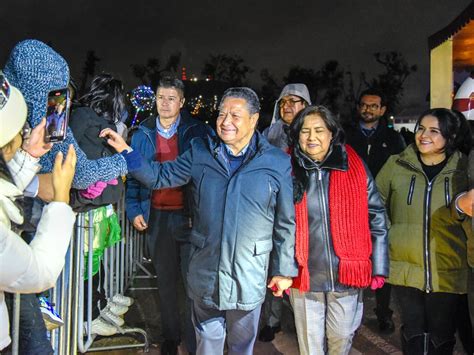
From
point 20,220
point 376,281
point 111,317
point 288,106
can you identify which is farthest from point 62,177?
point 288,106

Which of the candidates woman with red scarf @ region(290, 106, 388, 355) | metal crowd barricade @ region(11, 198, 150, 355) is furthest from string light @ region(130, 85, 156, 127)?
woman with red scarf @ region(290, 106, 388, 355)

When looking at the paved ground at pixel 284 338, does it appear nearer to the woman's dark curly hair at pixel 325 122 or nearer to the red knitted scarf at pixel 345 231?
the red knitted scarf at pixel 345 231

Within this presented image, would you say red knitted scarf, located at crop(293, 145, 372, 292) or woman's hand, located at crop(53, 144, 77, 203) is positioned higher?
woman's hand, located at crop(53, 144, 77, 203)

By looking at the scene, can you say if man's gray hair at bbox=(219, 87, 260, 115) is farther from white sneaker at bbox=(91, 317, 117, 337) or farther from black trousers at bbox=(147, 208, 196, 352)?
white sneaker at bbox=(91, 317, 117, 337)

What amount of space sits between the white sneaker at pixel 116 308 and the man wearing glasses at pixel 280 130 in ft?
4.42

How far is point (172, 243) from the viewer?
387 centimetres

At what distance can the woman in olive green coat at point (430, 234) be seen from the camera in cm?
320

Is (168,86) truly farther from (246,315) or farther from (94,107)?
(246,315)

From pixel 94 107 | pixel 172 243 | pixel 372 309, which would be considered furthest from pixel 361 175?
pixel 372 309

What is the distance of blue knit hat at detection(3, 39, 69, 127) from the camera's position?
222 cm

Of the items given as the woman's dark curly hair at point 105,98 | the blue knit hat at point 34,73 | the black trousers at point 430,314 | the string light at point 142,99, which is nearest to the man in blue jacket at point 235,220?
the woman's dark curly hair at point 105,98

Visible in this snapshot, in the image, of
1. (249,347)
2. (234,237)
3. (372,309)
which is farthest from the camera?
(372,309)

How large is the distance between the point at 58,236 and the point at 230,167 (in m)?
1.39

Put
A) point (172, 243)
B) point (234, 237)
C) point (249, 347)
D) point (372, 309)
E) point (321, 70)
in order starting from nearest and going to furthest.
A: point (234, 237)
point (249, 347)
point (172, 243)
point (372, 309)
point (321, 70)
